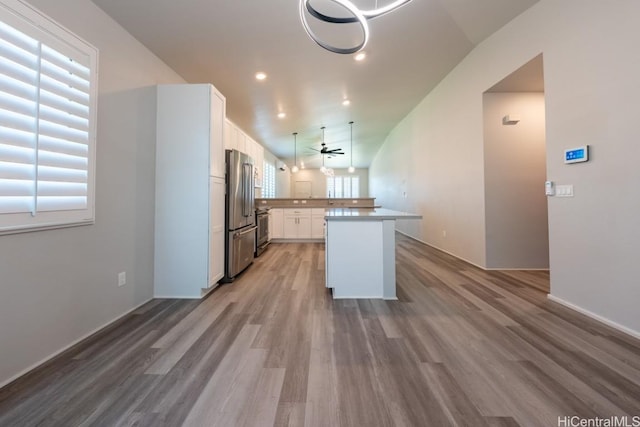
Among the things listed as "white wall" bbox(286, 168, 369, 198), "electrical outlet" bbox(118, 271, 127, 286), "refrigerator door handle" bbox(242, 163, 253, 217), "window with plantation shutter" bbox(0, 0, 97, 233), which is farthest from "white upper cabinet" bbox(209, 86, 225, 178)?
"white wall" bbox(286, 168, 369, 198)

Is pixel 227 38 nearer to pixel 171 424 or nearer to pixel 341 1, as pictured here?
pixel 341 1

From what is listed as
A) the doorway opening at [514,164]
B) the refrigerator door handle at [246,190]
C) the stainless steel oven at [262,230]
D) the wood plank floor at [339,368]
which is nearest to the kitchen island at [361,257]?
the wood plank floor at [339,368]

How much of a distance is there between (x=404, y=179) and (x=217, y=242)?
5649 millimetres

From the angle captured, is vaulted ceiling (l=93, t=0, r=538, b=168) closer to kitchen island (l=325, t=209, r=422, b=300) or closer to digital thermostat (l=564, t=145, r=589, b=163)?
digital thermostat (l=564, t=145, r=589, b=163)

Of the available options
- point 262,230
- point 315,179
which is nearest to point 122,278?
point 262,230

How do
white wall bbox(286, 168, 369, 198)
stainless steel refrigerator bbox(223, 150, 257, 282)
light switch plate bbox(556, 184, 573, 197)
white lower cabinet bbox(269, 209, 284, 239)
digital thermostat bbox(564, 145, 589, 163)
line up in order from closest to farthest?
digital thermostat bbox(564, 145, 589, 163)
light switch plate bbox(556, 184, 573, 197)
stainless steel refrigerator bbox(223, 150, 257, 282)
white lower cabinet bbox(269, 209, 284, 239)
white wall bbox(286, 168, 369, 198)

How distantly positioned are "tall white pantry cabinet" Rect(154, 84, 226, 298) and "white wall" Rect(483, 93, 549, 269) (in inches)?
148

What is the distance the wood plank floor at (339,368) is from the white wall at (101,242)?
7.7 inches

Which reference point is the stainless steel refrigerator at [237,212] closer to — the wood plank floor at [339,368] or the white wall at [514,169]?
the wood plank floor at [339,368]

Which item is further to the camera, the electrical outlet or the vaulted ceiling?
the vaulted ceiling

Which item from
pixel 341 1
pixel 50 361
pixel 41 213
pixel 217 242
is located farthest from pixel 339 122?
pixel 50 361

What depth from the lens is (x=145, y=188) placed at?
2719 mm

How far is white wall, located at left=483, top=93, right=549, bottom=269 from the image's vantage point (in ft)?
12.1

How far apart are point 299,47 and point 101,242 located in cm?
296
